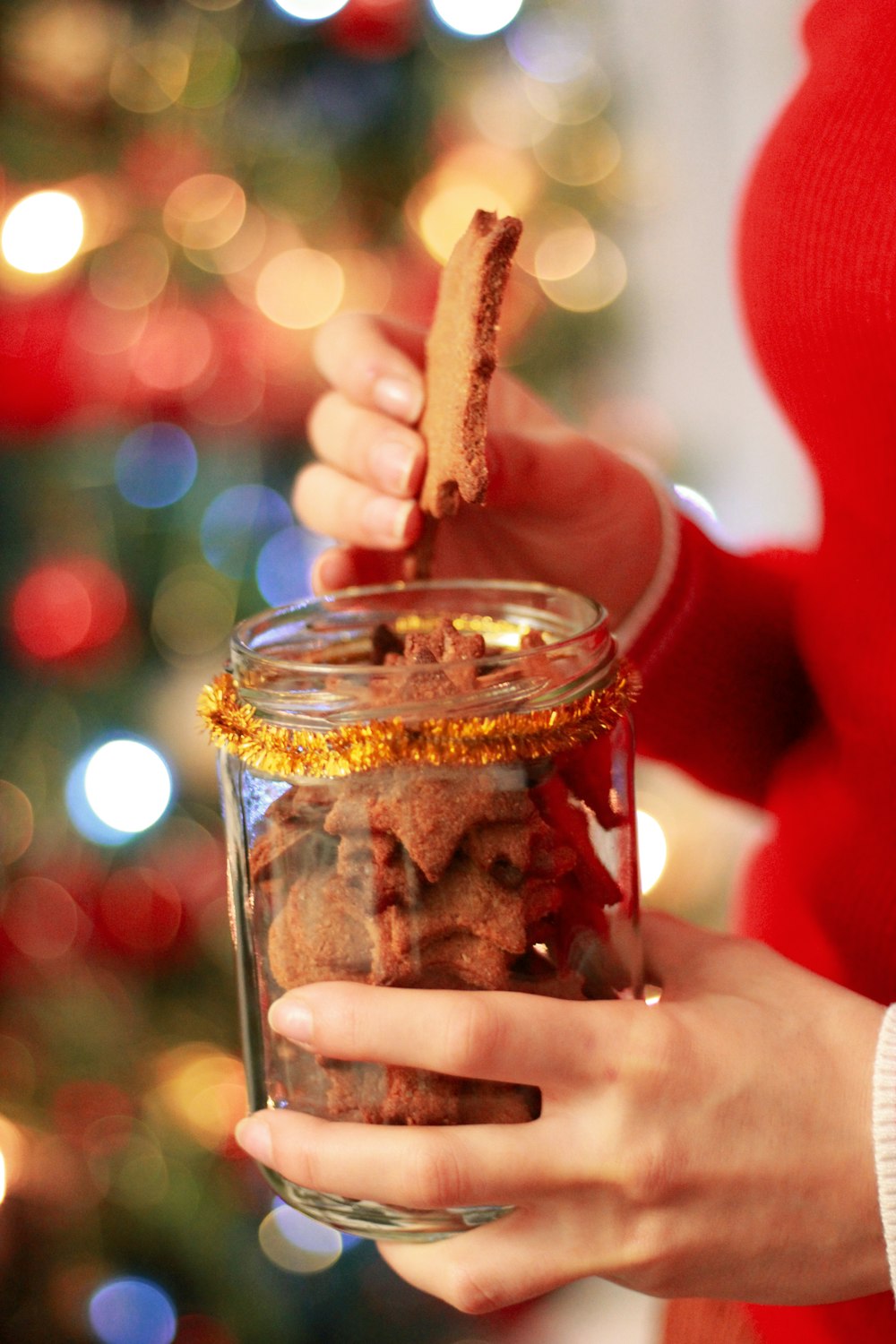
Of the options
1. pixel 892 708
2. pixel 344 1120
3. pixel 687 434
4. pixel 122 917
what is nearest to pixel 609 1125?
pixel 344 1120

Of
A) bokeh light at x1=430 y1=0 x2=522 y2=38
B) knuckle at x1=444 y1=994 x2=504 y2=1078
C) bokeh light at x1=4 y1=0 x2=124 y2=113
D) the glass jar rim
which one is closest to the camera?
knuckle at x1=444 y1=994 x2=504 y2=1078

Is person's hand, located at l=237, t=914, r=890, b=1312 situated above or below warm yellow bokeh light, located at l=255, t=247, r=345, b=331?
below

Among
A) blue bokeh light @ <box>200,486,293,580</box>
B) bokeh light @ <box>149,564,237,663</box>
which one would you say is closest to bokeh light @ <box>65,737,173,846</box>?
bokeh light @ <box>149,564,237,663</box>

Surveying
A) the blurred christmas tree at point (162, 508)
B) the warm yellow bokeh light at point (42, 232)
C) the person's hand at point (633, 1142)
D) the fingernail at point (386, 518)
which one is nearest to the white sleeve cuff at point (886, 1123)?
the person's hand at point (633, 1142)

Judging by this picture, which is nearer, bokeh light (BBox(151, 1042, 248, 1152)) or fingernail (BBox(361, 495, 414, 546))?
fingernail (BBox(361, 495, 414, 546))

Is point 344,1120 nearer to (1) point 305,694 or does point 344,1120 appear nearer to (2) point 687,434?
(1) point 305,694

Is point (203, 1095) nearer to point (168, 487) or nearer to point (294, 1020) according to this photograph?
point (168, 487)

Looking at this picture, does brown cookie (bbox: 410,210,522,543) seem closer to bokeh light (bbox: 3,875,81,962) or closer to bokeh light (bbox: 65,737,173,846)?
bokeh light (bbox: 65,737,173,846)
